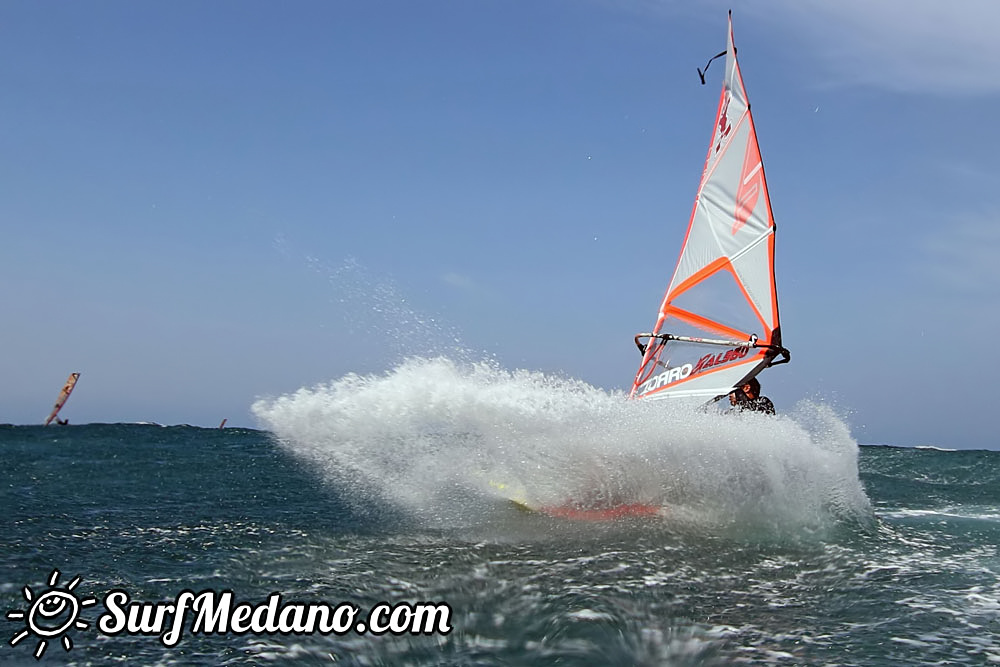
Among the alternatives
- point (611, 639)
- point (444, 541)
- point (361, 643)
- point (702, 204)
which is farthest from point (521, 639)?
point (702, 204)

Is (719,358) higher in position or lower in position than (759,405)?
higher

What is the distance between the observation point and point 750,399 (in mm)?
10953

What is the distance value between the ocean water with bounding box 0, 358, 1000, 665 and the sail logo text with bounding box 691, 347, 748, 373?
61.6 inches

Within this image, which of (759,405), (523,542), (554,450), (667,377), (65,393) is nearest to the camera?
(523,542)

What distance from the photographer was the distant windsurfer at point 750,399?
10.8 m

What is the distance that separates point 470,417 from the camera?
966 cm

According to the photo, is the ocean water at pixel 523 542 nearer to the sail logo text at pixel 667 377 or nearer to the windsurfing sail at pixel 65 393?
the sail logo text at pixel 667 377

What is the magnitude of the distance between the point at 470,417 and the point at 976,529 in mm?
6557

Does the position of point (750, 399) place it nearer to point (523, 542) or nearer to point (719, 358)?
point (719, 358)

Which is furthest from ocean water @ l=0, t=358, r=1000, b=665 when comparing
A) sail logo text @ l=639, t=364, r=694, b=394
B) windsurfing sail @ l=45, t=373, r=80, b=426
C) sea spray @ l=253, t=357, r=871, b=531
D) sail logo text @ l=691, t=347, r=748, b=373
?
windsurfing sail @ l=45, t=373, r=80, b=426

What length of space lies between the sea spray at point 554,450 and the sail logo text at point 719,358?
1483mm
